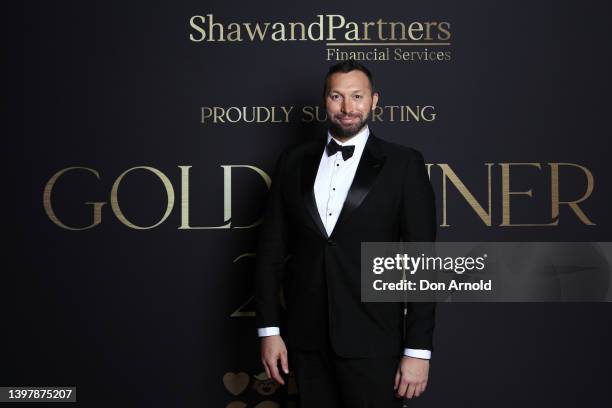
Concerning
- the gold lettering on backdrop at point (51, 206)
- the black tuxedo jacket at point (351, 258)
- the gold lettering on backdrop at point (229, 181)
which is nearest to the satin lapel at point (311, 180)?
the black tuxedo jacket at point (351, 258)

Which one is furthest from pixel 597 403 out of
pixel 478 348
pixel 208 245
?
pixel 208 245

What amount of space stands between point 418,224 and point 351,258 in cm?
23

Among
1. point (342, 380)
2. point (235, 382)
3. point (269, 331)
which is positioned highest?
point (269, 331)

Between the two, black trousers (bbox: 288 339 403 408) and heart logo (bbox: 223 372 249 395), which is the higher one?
black trousers (bbox: 288 339 403 408)

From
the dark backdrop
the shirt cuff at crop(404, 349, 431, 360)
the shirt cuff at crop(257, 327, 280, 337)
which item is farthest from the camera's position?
the dark backdrop

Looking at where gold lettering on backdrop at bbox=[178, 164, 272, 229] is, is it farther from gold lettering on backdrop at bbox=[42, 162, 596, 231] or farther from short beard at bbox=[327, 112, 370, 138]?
short beard at bbox=[327, 112, 370, 138]

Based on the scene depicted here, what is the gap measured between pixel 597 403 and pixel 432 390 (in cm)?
68

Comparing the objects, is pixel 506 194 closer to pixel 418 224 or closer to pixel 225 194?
pixel 418 224

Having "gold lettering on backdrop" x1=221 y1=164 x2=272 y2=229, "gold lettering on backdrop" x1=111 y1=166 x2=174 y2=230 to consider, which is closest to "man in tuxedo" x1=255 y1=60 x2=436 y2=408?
"gold lettering on backdrop" x1=221 y1=164 x2=272 y2=229

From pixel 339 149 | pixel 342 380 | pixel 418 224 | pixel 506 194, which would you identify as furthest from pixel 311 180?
pixel 506 194

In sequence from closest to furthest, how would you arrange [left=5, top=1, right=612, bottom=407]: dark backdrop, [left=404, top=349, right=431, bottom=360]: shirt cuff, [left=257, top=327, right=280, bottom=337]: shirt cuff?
1. [left=404, top=349, right=431, bottom=360]: shirt cuff
2. [left=257, top=327, right=280, bottom=337]: shirt cuff
3. [left=5, top=1, right=612, bottom=407]: dark backdrop

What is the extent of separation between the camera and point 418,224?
6.75ft

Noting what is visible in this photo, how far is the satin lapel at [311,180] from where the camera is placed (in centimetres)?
207

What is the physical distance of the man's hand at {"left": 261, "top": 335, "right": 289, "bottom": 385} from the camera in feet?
6.81
